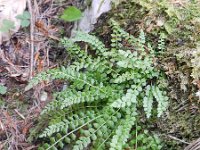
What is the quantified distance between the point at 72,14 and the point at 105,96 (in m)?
1.05

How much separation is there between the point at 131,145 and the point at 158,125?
251 mm

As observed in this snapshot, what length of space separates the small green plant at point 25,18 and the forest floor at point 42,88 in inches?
3.5

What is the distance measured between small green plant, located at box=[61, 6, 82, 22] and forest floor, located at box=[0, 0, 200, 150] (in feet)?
0.67

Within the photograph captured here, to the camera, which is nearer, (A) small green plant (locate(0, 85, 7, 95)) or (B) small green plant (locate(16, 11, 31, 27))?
(A) small green plant (locate(0, 85, 7, 95))

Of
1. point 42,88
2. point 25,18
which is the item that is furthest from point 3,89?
point 25,18

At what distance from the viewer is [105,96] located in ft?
8.65

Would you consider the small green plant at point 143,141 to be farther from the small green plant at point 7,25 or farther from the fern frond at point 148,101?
the small green plant at point 7,25

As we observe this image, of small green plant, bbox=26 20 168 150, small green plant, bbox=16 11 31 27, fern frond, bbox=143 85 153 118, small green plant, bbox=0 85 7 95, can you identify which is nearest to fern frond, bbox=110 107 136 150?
small green plant, bbox=26 20 168 150

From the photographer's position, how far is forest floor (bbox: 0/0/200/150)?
2.53m

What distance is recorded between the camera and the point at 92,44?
2.84 metres

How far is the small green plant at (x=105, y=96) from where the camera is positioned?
253 cm

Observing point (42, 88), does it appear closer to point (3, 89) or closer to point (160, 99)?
point (3, 89)

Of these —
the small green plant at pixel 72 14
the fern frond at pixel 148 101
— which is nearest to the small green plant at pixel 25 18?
the small green plant at pixel 72 14

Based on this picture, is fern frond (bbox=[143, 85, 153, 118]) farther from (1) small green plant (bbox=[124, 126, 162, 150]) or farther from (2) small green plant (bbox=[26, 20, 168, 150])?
(1) small green plant (bbox=[124, 126, 162, 150])
